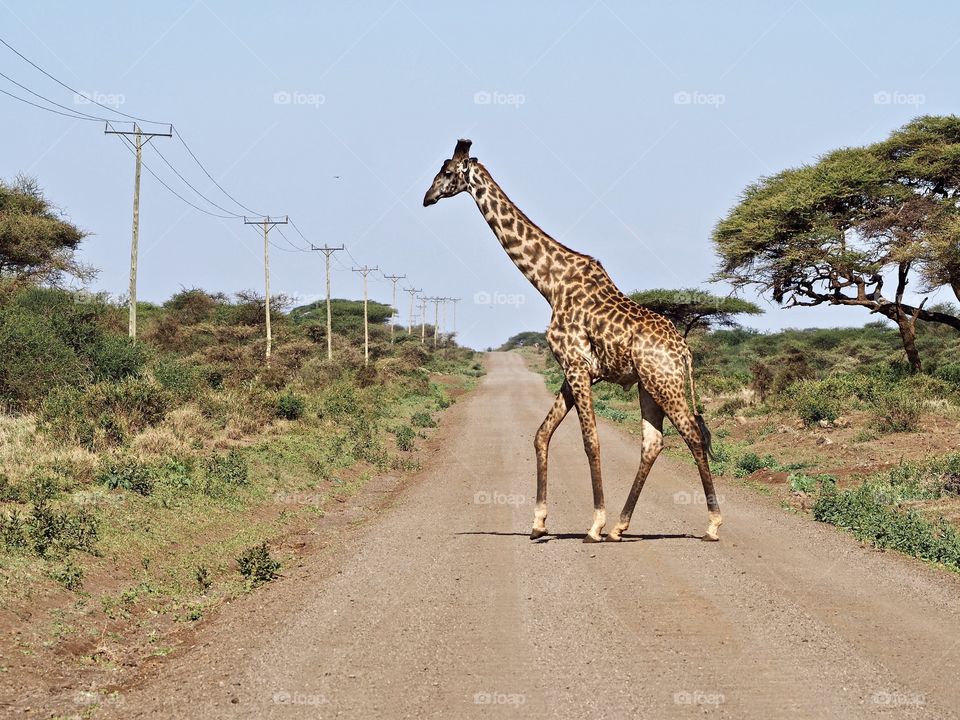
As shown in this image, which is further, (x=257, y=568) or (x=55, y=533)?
(x=55, y=533)

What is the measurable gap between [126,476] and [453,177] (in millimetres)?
7047

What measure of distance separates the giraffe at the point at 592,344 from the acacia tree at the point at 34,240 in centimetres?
3647

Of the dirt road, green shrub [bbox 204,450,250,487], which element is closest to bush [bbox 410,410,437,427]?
green shrub [bbox 204,450,250,487]

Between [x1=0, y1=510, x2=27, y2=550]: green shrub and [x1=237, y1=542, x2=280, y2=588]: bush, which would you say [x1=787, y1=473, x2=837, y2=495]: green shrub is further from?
[x1=0, y1=510, x2=27, y2=550]: green shrub

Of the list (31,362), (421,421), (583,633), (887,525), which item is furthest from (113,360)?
A: (583,633)

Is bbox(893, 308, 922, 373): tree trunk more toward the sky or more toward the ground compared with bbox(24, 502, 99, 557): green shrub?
more toward the sky

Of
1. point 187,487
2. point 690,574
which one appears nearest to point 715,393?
point 187,487

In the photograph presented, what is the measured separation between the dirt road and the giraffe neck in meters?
3.10

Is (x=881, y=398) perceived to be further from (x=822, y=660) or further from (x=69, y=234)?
(x=69, y=234)

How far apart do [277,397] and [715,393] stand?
18.7 meters

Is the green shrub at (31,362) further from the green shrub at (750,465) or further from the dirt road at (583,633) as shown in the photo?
the green shrub at (750,465)

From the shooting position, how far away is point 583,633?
7.91m

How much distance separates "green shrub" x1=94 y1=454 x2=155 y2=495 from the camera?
15.1 metres

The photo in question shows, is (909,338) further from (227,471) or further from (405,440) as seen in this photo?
(227,471)
